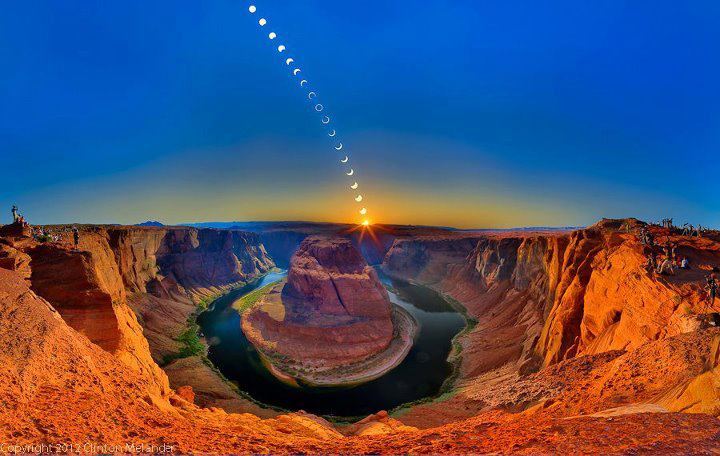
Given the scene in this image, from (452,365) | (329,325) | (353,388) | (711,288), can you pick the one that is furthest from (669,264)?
(329,325)

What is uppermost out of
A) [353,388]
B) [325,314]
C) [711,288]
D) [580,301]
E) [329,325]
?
[711,288]

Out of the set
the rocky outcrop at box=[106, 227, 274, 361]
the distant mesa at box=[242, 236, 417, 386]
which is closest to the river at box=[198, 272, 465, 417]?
the distant mesa at box=[242, 236, 417, 386]

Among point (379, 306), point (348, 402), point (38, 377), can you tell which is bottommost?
point (348, 402)

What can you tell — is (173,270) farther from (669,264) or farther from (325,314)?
(669,264)

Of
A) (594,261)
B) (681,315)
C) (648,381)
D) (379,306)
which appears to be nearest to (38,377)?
(648,381)

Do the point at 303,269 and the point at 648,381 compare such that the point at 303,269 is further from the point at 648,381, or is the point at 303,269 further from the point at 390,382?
the point at 648,381

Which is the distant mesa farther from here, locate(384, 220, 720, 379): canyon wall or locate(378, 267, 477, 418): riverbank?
locate(384, 220, 720, 379): canyon wall
